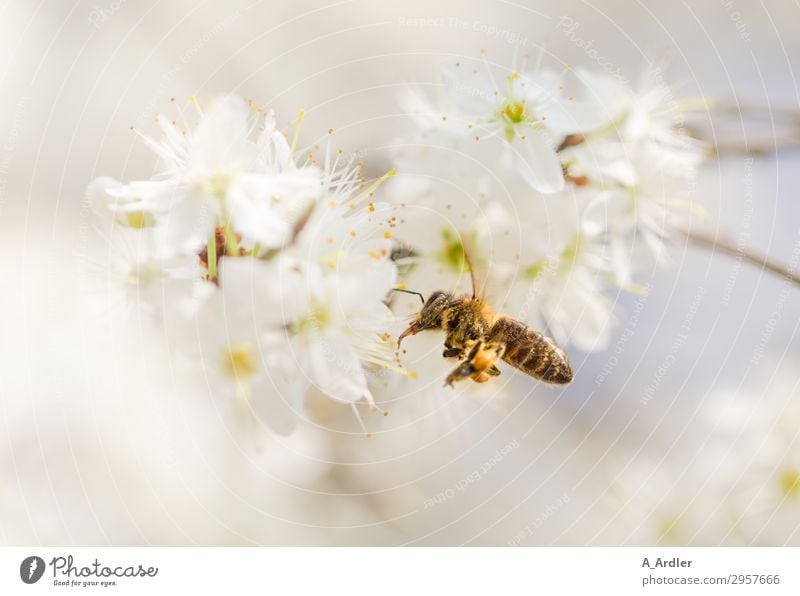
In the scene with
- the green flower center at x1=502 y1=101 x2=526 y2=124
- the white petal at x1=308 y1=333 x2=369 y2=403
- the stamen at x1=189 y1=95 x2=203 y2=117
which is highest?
the green flower center at x1=502 y1=101 x2=526 y2=124

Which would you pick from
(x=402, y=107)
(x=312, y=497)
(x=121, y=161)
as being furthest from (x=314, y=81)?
(x=312, y=497)

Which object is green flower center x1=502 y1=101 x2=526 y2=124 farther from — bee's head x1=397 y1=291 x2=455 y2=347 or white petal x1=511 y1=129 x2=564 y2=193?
bee's head x1=397 y1=291 x2=455 y2=347

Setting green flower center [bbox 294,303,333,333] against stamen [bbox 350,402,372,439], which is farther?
stamen [bbox 350,402,372,439]

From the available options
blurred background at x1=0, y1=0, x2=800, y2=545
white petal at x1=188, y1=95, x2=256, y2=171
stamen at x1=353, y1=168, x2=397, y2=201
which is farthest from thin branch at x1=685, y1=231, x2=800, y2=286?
white petal at x1=188, y1=95, x2=256, y2=171

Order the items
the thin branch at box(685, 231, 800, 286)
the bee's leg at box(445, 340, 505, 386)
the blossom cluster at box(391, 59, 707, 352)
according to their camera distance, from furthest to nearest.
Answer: the thin branch at box(685, 231, 800, 286)
the blossom cluster at box(391, 59, 707, 352)
the bee's leg at box(445, 340, 505, 386)

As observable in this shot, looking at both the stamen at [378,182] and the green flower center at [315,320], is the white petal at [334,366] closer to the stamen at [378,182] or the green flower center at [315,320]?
the green flower center at [315,320]

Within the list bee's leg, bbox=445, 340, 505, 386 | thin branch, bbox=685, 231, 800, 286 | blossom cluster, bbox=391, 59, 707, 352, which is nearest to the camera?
bee's leg, bbox=445, 340, 505, 386

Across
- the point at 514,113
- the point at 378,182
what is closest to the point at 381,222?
the point at 378,182

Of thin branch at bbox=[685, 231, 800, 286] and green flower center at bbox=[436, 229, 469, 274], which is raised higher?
thin branch at bbox=[685, 231, 800, 286]

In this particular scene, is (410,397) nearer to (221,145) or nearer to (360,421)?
(360,421)
